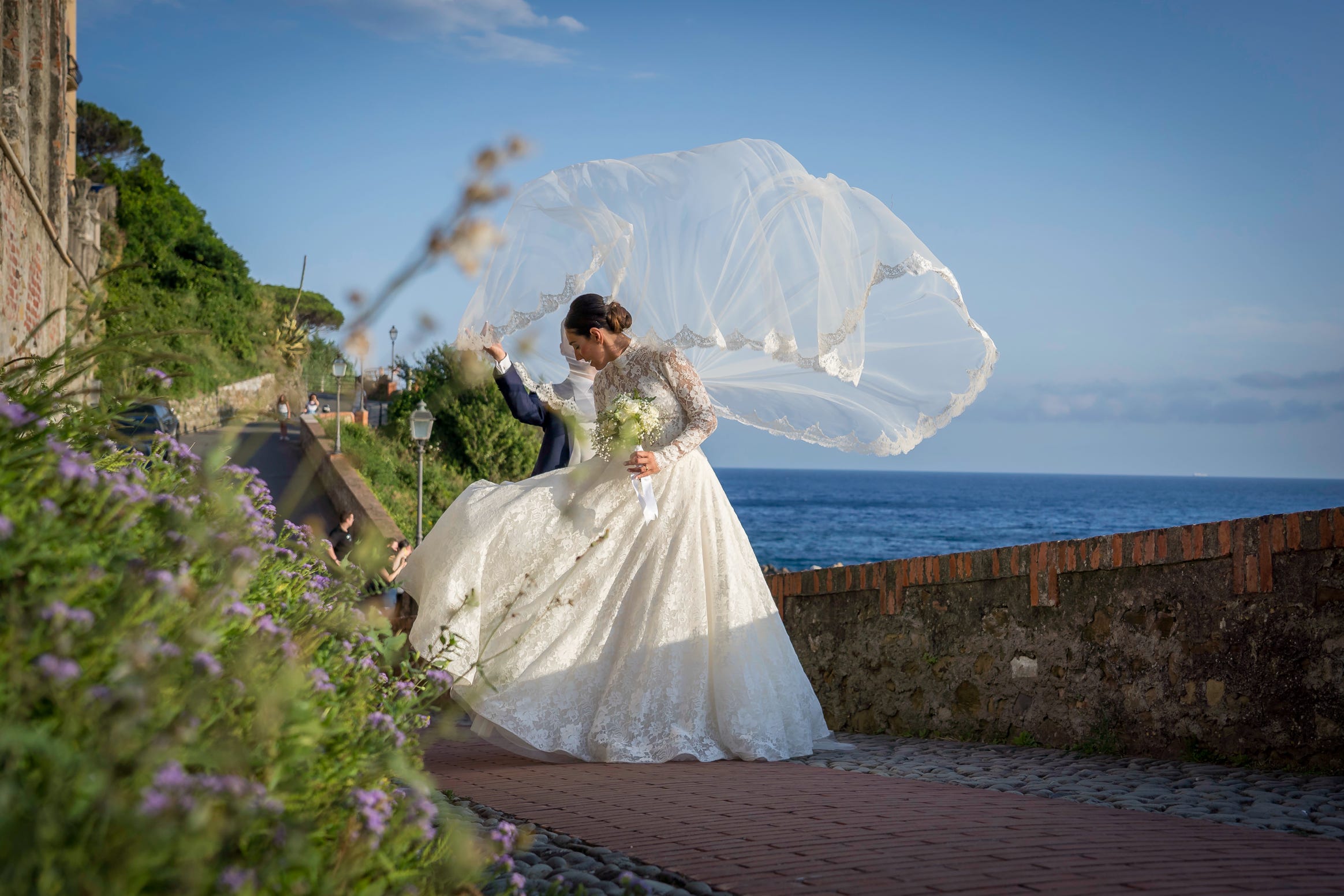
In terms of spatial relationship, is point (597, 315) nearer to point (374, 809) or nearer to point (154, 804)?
point (374, 809)

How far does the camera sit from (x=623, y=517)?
5027mm

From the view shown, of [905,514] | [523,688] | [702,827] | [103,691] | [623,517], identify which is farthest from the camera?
[905,514]

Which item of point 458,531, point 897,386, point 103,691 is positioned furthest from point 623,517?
point 103,691

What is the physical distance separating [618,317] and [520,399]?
0.92 m

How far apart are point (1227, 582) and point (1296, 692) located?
508mm

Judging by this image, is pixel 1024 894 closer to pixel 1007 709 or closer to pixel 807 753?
pixel 807 753

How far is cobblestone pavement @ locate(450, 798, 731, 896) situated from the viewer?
8.24 ft

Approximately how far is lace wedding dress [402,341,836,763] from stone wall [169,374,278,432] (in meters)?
2.72

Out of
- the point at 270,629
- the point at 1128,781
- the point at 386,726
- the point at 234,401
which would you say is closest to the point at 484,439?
the point at 1128,781

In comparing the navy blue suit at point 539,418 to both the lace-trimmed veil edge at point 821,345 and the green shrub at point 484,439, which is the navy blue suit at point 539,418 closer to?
the lace-trimmed veil edge at point 821,345

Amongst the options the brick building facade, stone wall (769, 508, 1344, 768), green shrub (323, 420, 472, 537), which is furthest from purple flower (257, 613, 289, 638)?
green shrub (323, 420, 472, 537)

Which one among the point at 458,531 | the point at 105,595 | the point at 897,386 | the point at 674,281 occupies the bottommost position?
the point at 105,595

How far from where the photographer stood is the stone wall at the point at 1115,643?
412cm

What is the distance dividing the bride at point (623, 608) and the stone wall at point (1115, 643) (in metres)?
1.10
